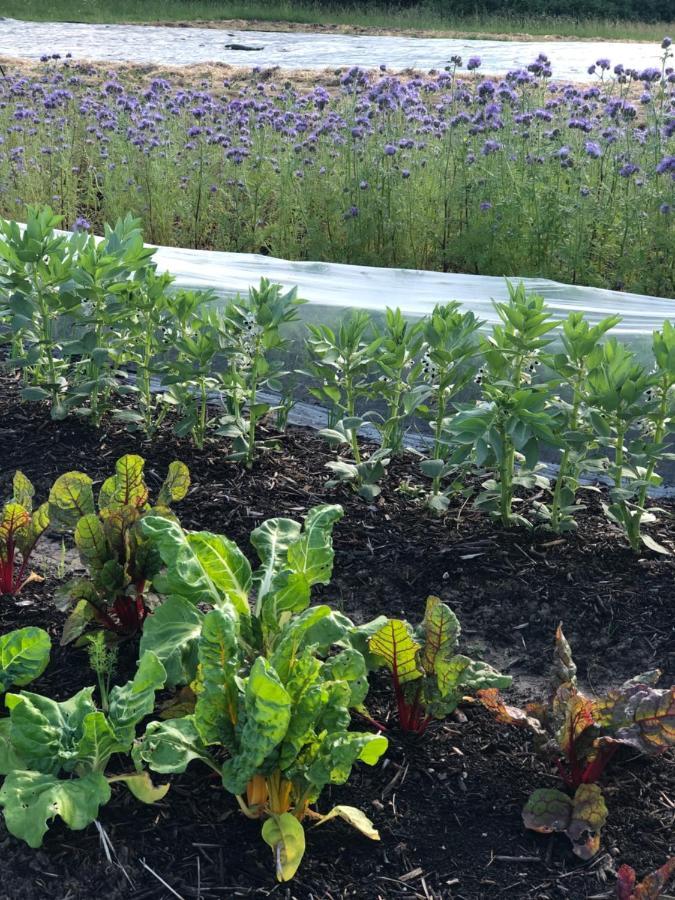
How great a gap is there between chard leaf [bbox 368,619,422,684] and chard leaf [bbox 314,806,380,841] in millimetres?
316

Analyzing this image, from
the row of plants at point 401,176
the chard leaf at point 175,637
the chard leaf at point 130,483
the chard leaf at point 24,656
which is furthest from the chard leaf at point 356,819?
the row of plants at point 401,176

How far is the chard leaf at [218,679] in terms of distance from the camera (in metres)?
1.92

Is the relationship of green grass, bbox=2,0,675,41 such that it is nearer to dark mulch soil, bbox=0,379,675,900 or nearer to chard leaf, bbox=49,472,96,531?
dark mulch soil, bbox=0,379,675,900

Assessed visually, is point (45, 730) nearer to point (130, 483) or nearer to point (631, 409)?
point (130, 483)

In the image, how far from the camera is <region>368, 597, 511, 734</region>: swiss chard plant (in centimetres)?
219

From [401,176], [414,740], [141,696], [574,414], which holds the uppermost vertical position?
[401,176]

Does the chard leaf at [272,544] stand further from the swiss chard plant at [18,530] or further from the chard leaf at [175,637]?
the swiss chard plant at [18,530]

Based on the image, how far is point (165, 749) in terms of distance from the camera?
1.96 meters

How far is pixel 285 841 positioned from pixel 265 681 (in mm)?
322

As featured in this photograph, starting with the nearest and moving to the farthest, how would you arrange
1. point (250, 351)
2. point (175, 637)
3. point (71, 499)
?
point (175, 637) < point (71, 499) < point (250, 351)

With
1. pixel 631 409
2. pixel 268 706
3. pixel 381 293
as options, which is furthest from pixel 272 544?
pixel 381 293

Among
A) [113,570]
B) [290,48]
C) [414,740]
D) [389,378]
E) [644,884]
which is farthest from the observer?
[290,48]

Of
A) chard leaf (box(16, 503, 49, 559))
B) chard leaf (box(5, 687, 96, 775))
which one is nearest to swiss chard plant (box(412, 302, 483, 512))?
chard leaf (box(16, 503, 49, 559))

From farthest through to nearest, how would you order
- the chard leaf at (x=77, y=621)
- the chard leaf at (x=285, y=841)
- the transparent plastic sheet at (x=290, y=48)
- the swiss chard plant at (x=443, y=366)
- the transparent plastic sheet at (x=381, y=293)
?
the transparent plastic sheet at (x=290, y=48), the transparent plastic sheet at (x=381, y=293), the swiss chard plant at (x=443, y=366), the chard leaf at (x=77, y=621), the chard leaf at (x=285, y=841)
